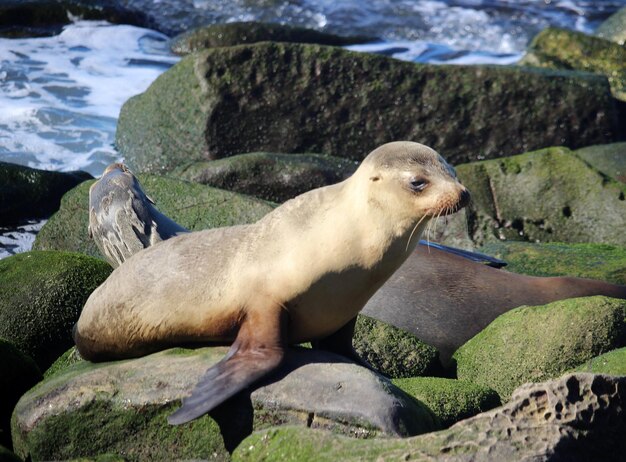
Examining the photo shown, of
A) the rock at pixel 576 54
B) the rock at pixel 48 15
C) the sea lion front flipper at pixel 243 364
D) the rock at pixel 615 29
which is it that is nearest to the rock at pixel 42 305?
the sea lion front flipper at pixel 243 364

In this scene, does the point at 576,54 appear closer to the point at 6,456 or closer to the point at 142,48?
the point at 142,48

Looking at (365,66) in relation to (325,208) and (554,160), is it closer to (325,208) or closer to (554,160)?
(554,160)

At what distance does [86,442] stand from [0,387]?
1.03 metres

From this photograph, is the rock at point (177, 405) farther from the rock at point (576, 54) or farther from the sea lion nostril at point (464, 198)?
the rock at point (576, 54)

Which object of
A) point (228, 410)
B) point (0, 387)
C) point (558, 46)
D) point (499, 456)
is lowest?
point (558, 46)

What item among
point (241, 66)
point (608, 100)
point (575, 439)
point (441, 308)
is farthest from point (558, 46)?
point (575, 439)

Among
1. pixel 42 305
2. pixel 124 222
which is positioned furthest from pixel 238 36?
pixel 42 305

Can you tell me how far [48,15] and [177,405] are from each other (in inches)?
544

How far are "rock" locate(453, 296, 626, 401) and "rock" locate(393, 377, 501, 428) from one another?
0.65 metres

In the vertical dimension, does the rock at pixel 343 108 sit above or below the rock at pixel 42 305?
below

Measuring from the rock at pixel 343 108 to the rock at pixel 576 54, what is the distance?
253 cm

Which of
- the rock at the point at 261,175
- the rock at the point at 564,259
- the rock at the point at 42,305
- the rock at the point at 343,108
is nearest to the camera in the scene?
the rock at the point at 42,305

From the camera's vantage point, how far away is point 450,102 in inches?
460

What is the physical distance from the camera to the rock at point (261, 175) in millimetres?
9516
